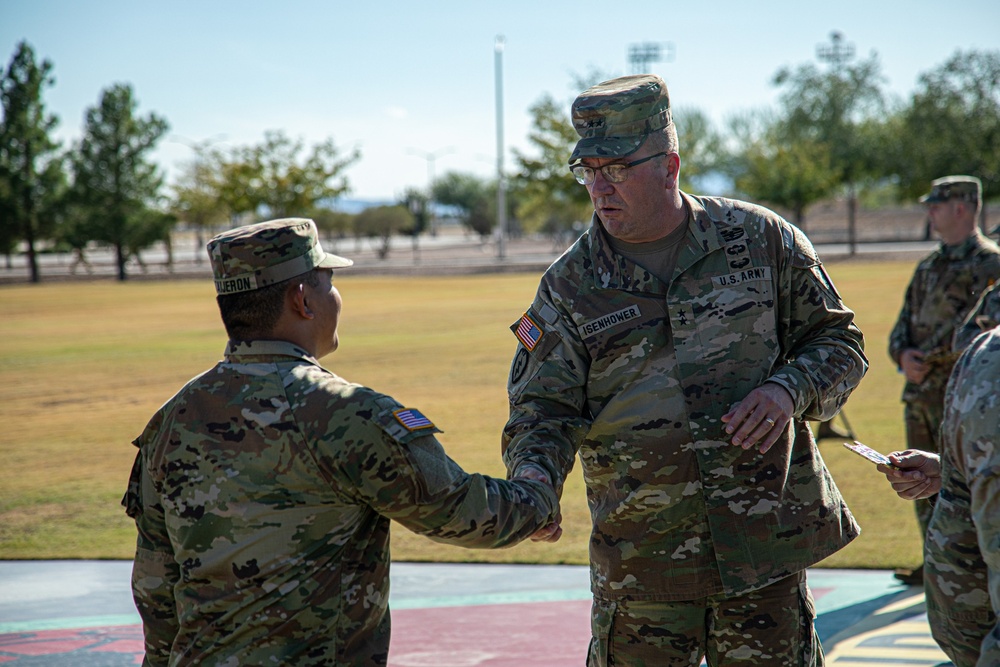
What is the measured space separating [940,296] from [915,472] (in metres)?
3.43

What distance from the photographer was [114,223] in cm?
4966

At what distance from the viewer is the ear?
2336mm

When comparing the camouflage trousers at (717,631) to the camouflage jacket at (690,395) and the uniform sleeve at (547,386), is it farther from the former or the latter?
the uniform sleeve at (547,386)

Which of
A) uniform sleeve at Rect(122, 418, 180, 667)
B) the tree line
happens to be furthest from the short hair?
the tree line

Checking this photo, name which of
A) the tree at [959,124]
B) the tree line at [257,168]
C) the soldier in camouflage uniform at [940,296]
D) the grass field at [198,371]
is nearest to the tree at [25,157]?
the tree line at [257,168]

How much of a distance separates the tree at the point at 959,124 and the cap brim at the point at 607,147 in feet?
149

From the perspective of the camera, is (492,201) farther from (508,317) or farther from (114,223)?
(508,317)

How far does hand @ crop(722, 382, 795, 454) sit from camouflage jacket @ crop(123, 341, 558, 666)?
0.84 m

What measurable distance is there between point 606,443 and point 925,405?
3.21 m

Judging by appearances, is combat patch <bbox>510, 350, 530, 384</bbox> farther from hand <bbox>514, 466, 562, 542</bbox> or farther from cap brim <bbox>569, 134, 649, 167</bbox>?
cap brim <bbox>569, 134, 649, 167</bbox>

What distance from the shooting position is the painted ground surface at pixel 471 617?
451cm

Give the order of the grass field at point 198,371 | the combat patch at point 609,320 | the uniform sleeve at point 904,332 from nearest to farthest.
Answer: the combat patch at point 609,320
the uniform sleeve at point 904,332
the grass field at point 198,371

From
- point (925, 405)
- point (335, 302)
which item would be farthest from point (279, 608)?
point (925, 405)

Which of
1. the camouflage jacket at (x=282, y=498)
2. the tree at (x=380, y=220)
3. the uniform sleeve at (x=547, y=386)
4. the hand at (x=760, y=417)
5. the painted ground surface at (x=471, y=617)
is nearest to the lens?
the camouflage jacket at (x=282, y=498)
